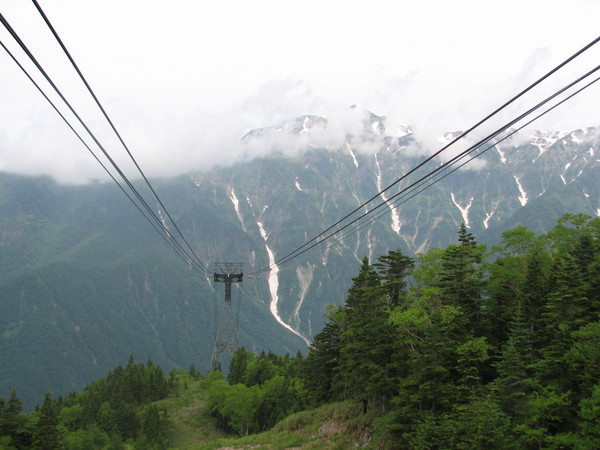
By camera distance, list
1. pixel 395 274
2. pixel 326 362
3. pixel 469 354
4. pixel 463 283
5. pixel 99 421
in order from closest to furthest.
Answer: pixel 469 354 < pixel 463 283 < pixel 395 274 < pixel 326 362 < pixel 99 421

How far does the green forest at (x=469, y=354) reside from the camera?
985 inches

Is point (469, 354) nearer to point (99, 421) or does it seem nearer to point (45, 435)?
point (45, 435)

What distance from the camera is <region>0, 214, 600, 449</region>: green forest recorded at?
25.0 metres

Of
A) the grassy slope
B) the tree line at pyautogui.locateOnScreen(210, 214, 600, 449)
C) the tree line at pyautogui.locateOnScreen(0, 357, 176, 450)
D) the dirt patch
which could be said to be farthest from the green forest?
the dirt patch

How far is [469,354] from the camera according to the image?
3161 centimetres

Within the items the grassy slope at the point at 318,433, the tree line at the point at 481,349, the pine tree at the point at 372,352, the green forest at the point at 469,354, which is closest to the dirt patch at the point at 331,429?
the grassy slope at the point at 318,433

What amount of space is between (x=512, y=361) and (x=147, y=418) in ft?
219

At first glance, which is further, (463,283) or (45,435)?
(45,435)

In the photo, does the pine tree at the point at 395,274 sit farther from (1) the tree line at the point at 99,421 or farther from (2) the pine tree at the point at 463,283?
(1) the tree line at the point at 99,421

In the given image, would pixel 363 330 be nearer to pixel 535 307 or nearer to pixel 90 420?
pixel 535 307

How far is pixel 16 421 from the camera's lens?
5072cm

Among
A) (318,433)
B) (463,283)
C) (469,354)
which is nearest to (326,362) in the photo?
(318,433)

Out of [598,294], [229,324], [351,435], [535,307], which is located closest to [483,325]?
[535,307]

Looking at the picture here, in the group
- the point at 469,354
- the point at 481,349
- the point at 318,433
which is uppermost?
the point at 481,349
